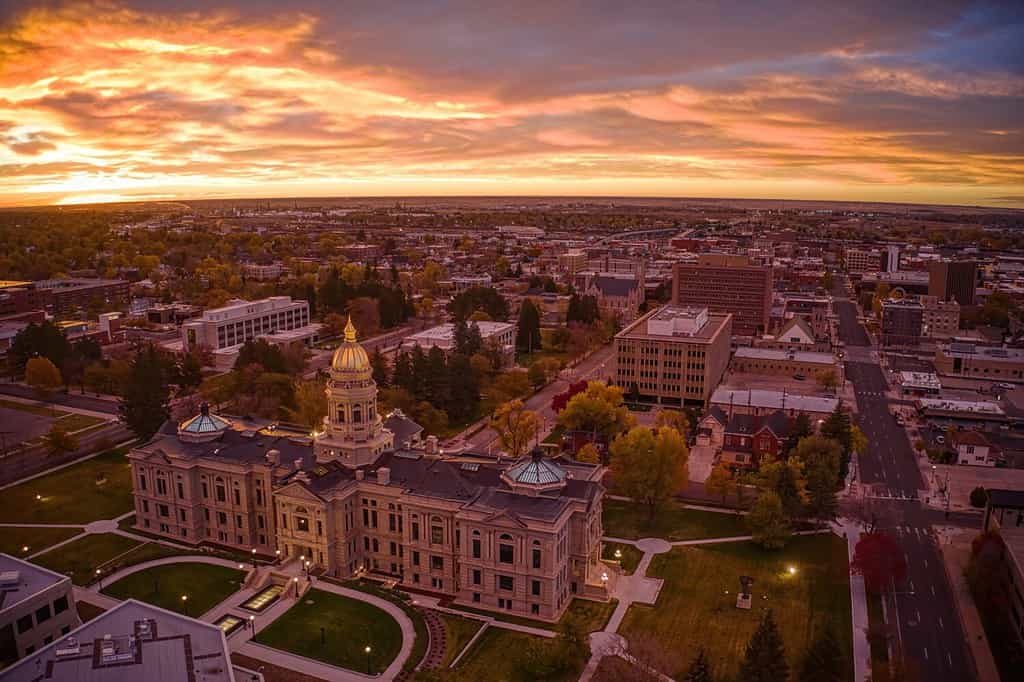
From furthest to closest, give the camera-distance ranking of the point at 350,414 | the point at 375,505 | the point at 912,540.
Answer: the point at 912,540
the point at 350,414
the point at 375,505

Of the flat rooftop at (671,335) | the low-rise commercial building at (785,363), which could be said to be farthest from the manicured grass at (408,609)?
the low-rise commercial building at (785,363)

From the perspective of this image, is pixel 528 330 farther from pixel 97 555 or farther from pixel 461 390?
pixel 97 555

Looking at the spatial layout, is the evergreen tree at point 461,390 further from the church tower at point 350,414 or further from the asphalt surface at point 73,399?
the asphalt surface at point 73,399

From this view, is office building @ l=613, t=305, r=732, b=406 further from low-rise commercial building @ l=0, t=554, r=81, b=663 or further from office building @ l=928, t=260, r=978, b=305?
office building @ l=928, t=260, r=978, b=305

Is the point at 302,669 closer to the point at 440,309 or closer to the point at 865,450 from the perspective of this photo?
the point at 865,450

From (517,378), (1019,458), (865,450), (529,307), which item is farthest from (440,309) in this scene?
(1019,458)

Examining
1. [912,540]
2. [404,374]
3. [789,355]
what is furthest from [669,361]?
[912,540]

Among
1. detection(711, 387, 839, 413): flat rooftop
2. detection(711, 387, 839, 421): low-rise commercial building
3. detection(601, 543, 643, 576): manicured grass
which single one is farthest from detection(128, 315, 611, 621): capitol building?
detection(711, 387, 839, 413): flat rooftop
